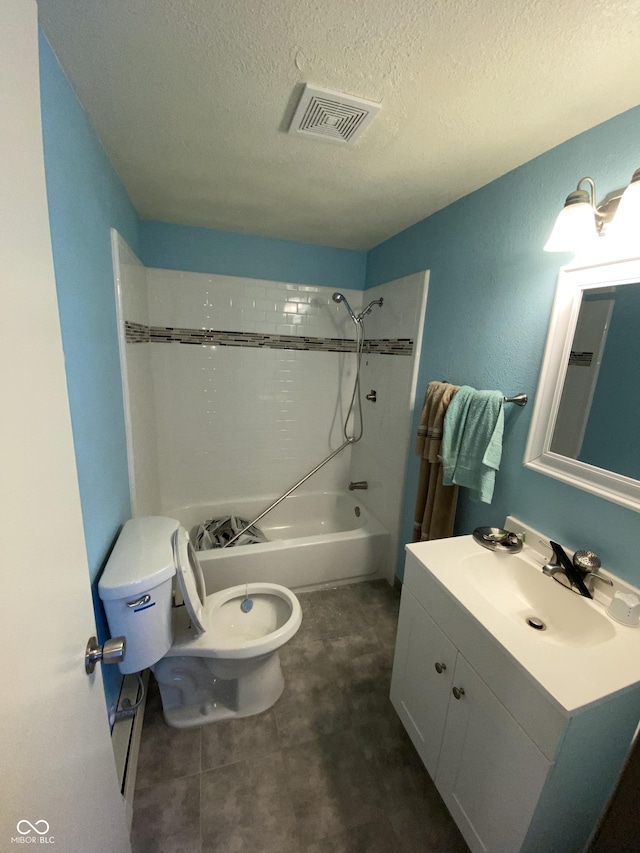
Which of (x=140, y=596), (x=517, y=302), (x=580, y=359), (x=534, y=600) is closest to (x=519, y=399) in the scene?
(x=580, y=359)

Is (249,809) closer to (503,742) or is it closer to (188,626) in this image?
(188,626)

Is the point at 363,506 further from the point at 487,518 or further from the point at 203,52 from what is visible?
the point at 203,52

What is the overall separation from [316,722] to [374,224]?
2.53 metres

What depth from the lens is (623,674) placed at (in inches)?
30.3

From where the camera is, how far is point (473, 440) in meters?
1.41

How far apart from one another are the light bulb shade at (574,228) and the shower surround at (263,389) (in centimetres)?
84

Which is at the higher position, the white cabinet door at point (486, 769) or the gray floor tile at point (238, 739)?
the white cabinet door at point (486, 769)

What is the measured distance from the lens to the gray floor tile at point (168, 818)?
3.37 ft

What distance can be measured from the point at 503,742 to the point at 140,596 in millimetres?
1101

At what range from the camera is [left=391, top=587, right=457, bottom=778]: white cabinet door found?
1.08 m

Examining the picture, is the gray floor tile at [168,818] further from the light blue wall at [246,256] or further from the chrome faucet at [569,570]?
the light blue wall at [246,256]

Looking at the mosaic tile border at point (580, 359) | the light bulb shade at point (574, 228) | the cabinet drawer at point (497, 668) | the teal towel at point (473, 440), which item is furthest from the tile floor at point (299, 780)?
the light bulb shade at point (574, 228)

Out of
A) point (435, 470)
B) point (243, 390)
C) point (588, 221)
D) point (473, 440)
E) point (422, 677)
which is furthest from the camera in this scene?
point (243, 390)

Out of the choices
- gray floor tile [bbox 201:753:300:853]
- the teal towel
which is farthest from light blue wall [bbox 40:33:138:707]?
the teal towel
